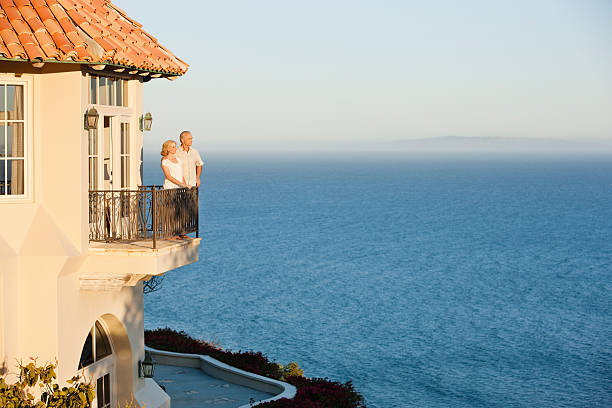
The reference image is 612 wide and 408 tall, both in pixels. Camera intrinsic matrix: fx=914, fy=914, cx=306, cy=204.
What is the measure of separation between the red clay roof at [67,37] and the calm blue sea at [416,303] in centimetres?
3001

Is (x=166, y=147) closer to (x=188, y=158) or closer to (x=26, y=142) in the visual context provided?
(x=188, y=158)

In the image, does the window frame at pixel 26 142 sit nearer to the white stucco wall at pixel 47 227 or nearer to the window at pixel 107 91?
the white stucco wall at pixel 47 227

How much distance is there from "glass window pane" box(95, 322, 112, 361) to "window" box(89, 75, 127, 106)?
141 inches

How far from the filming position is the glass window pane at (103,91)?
528 inches

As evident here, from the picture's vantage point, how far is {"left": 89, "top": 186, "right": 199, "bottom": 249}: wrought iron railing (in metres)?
13.1

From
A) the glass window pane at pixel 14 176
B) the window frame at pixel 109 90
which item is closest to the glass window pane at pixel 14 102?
the glass window pane at pixel 14 176

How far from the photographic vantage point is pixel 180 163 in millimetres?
14766

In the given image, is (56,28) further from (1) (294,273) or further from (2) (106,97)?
(1) (294,273)

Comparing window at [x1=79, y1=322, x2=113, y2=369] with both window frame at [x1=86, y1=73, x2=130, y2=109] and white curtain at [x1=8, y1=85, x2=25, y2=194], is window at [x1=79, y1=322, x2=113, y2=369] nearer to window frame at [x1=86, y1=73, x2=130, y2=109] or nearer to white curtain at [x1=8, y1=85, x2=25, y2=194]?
white curtain at [x1=8, y1=85, x2=25, y2=194]

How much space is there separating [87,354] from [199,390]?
5.86 metres

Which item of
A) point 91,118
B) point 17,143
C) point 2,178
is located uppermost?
point 91,118

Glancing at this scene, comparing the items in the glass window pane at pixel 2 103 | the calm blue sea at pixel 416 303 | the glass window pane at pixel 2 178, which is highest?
the glass window pane at pixel 2 103

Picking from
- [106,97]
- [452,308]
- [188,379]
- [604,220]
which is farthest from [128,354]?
[604,220]

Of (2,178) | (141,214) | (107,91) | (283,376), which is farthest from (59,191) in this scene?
(283,376)
